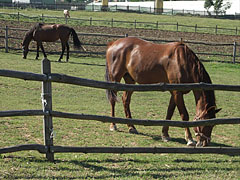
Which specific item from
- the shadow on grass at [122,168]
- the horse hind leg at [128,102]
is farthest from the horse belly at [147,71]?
the shadow on grass at [122,168]

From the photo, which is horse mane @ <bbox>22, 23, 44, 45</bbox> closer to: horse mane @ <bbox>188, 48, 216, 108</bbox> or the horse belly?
the horse belly

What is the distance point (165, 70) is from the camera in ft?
24.7

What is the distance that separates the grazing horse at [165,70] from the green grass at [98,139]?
54 centimetres

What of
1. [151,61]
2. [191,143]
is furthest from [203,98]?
[151,61]

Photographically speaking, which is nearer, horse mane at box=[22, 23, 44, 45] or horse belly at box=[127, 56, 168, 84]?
horse belly at box=[127, 56, 168, 84]

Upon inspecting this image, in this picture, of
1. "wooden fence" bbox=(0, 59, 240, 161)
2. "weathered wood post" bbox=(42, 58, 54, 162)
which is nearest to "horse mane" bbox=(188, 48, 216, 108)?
"wooden fence" bbox=(0, 59, 240, 161)

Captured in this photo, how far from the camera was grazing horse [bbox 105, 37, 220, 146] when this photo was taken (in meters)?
6.56

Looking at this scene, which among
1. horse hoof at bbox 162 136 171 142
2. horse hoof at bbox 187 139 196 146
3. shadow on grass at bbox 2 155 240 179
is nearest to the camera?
shadow on grass at bbox 2 155 240 179

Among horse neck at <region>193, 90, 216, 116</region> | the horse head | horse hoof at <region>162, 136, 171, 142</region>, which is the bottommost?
horse hoof at <region>162, 136, 171, 142</region>

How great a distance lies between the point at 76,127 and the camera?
8.13m

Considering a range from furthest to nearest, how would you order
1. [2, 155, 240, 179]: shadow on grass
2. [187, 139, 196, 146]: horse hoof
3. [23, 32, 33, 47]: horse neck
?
[23, 32, 33, 47]: horse neck
[187, 139, 196, 146]: horse hoof
[2, 155, 240, 179]: shadow on grass

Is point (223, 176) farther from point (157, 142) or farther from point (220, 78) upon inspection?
point (220, 78)

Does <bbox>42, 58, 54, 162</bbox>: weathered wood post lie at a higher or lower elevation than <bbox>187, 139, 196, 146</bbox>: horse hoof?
higher

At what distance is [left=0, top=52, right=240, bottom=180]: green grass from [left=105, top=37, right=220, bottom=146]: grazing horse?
54cm
